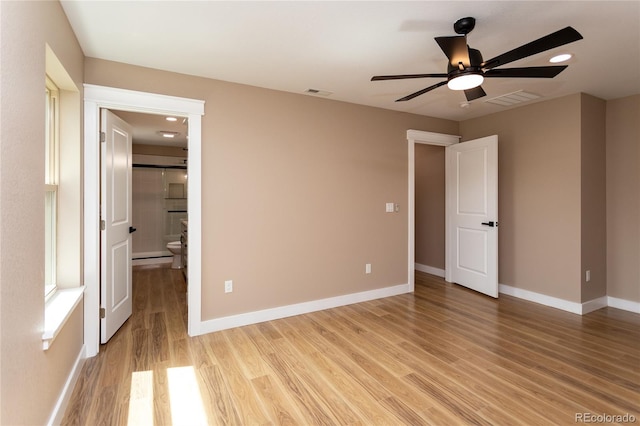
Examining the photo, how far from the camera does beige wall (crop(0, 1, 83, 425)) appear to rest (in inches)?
46.8

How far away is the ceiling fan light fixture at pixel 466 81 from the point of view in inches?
80.2

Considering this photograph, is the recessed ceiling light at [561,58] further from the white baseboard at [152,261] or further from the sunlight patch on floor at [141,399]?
the white baseboard at [152,261]

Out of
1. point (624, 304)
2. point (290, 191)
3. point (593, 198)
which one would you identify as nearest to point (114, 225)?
point (290, 191)

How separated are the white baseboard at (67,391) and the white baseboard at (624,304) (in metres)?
5.42

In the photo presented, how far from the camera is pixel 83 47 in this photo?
247 cm

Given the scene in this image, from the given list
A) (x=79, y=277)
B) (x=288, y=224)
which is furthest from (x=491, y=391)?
(x=79, y=277)

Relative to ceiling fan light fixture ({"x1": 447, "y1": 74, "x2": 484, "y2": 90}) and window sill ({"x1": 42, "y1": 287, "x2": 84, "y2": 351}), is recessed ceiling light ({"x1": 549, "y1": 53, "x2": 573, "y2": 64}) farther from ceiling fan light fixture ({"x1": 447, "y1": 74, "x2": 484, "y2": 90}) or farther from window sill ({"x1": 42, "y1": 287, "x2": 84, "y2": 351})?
window sill ({"x1": 42, "y1": 287, "x2": 84, "y2": 351})

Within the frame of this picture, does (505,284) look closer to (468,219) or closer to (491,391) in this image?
(468,219)

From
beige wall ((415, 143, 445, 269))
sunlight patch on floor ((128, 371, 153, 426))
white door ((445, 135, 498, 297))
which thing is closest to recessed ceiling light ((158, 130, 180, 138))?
sunlight patch on floor ((128, 371, 153, 426))

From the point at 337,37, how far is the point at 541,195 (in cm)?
325

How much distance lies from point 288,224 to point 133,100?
185 centimetres

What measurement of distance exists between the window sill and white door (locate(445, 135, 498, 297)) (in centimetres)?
436

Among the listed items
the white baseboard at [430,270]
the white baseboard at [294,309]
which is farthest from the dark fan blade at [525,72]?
the white baseboard at [430,270]

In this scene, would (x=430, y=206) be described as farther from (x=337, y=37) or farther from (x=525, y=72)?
(x=337, y=37)
